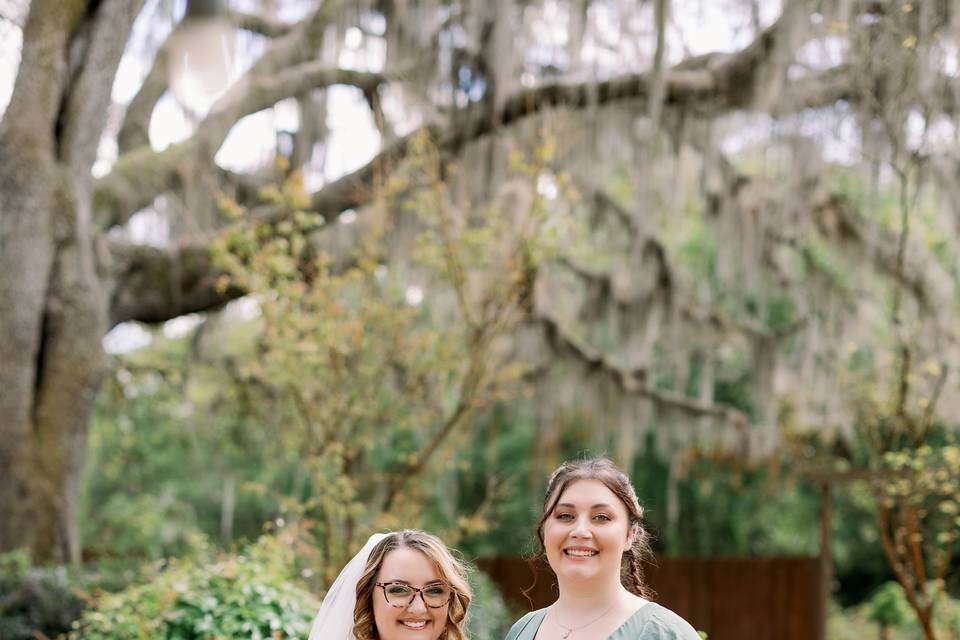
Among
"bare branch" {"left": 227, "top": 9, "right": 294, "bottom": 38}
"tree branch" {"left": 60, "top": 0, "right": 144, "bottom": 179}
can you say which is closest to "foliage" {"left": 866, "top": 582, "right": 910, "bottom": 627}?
"bare branch" {"left": 227, "top": 9, "right": 294, "bottom": 38}

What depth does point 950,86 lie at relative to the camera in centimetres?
755

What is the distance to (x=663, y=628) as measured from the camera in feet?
8.14

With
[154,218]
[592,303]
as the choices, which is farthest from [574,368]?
[154,218]

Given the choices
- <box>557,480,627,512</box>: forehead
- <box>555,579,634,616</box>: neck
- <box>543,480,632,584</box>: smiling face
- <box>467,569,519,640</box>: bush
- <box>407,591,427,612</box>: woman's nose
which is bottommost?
<box>467,569,519,640</box>: bush

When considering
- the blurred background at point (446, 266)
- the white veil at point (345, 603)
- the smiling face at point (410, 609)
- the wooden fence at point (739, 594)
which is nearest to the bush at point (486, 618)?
the blurred background at point (446, 266)

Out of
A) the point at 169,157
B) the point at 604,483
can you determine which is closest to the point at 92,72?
the point at 169,157

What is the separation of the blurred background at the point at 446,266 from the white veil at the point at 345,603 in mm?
1649

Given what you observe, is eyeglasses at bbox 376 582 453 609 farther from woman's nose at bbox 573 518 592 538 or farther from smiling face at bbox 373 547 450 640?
woman's nose at bbox 573 518 592 538

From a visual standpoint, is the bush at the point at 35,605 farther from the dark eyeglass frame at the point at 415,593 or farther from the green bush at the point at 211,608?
the dark eyeglass frame at the point at 415,593

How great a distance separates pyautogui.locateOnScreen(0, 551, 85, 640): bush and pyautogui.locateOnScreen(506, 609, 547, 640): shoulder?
489 centimetres

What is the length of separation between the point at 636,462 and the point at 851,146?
30.0 feet

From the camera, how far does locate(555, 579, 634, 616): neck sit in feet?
8.41

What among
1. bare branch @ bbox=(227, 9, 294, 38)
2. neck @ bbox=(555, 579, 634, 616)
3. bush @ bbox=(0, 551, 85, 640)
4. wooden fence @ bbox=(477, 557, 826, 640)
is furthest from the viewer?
wooden fence @ bbox=(477, 557, 826, 640)

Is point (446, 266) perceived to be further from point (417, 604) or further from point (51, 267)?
point (417, 604)
